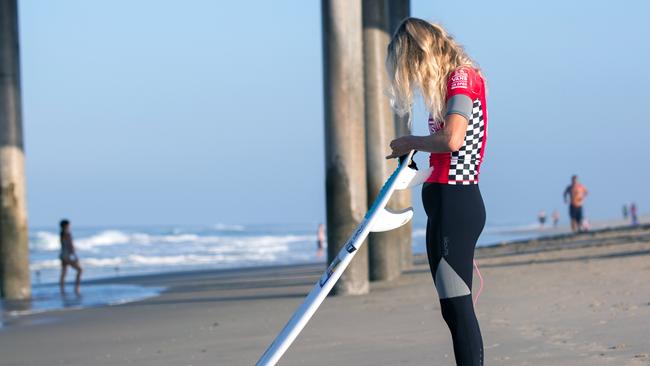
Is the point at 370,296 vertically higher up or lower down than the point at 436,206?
lower down

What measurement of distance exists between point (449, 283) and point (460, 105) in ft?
2.43

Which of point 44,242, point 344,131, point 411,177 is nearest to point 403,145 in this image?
point 411,177

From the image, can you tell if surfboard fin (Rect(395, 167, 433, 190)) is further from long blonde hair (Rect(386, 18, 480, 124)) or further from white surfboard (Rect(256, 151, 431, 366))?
long blonde hair (Rect(386, 18, 480, 124))

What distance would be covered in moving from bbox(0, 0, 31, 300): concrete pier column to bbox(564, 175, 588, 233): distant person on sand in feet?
54.5

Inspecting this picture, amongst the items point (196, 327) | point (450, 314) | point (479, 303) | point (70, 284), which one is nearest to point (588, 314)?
point (479, 303)

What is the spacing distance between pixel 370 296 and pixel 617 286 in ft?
8.89

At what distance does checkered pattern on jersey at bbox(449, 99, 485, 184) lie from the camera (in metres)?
4.55

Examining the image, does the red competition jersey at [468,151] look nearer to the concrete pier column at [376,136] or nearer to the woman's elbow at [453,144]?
the woman's elbow at [453,144]

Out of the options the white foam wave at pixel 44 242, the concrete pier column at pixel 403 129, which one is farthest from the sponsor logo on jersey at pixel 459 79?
the white foam wave at pixel 44 242

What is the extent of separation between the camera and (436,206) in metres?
4.58

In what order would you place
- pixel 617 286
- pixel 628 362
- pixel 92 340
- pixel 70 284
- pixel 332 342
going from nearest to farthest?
pixel 628 362
pixel 332 342
pixel 92 340
pixel 617 286
pixel 70 284

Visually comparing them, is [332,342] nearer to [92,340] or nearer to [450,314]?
[92,340]

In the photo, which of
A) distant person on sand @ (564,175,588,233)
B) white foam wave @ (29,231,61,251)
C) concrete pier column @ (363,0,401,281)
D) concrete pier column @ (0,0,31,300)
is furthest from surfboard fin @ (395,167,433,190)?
white foam wave @ (29,231,61,251)

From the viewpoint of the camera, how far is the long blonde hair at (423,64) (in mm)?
4492
